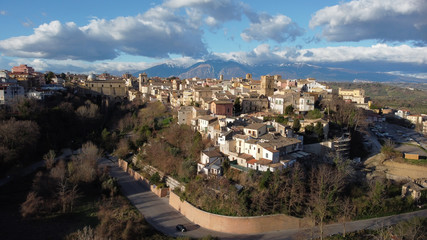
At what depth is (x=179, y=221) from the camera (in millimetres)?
18828

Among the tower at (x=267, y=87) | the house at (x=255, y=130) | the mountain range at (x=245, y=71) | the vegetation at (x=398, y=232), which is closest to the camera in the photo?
the vegetation at (x=398, y=232)

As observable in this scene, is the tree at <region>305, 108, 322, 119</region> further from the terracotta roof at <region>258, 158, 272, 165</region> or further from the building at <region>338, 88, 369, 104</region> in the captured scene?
the building at <region>338, 88, 369, 104</region>

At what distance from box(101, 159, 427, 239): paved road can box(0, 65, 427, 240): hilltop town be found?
17.4 inches

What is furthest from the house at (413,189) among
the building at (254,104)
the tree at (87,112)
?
the tree at (87,112)

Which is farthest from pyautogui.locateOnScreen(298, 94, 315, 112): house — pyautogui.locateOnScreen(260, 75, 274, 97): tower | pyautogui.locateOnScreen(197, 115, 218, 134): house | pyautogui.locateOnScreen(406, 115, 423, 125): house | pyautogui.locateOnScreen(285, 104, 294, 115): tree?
pyautogui.locateOnScreen(406, 115, 423, 125): house

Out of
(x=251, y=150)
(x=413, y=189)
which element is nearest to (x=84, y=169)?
(x=251, y=150)

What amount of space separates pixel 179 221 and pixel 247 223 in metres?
4.47

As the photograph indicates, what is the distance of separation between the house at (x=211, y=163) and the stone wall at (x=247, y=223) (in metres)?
3.13

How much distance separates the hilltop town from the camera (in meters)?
18.6

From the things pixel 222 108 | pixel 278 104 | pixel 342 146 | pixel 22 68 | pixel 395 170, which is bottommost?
pixel 395 170

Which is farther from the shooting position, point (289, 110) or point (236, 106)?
point (236, 106)

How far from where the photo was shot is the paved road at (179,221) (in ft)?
56.3

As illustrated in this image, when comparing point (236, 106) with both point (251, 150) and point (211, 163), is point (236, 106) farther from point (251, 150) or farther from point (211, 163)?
point (211, 163)

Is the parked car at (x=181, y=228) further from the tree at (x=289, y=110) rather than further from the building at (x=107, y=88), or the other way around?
the building at (x=107, y=88)
